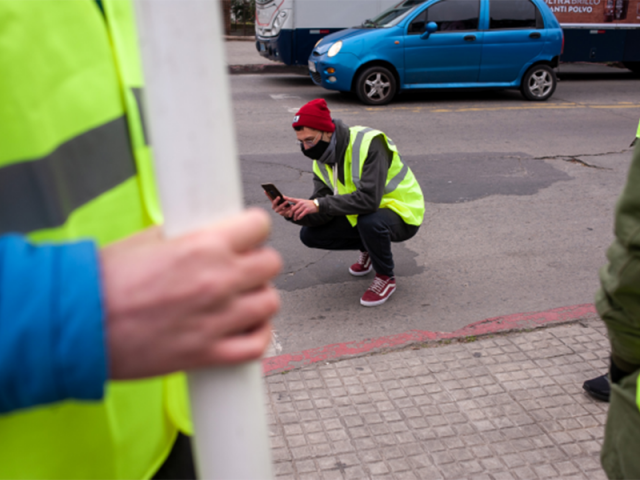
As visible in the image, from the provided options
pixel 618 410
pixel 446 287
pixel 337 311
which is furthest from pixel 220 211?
pixel 446 287

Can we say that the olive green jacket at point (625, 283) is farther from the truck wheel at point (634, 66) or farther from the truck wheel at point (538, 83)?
the truck wheel at point (634, 66)

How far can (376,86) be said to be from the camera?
10750 millimetres

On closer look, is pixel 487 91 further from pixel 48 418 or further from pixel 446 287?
pixel 48 418

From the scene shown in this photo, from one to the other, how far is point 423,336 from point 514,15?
28.8 feet

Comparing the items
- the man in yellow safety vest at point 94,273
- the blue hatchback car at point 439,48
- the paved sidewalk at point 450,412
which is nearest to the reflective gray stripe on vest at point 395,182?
the paved sidewalk at point 450,412

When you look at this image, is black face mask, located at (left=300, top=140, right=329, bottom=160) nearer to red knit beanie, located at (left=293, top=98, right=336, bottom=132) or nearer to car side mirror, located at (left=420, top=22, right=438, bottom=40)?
red knit beanie, located at (left=293, top=98, right=336, bottom=132)

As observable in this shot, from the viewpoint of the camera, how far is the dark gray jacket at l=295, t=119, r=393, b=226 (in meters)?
3.88

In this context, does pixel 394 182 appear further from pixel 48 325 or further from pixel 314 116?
pixel 48 325

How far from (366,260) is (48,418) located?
150 inches

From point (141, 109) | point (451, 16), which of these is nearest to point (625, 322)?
point (141, 109)

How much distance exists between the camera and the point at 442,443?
2.71 metres

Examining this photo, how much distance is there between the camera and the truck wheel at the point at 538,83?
11258mm

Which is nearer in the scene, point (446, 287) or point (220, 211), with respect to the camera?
point (220, 211)

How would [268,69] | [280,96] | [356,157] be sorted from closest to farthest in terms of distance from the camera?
1. [356,157]
2. [280,96]
3. [268,69]
